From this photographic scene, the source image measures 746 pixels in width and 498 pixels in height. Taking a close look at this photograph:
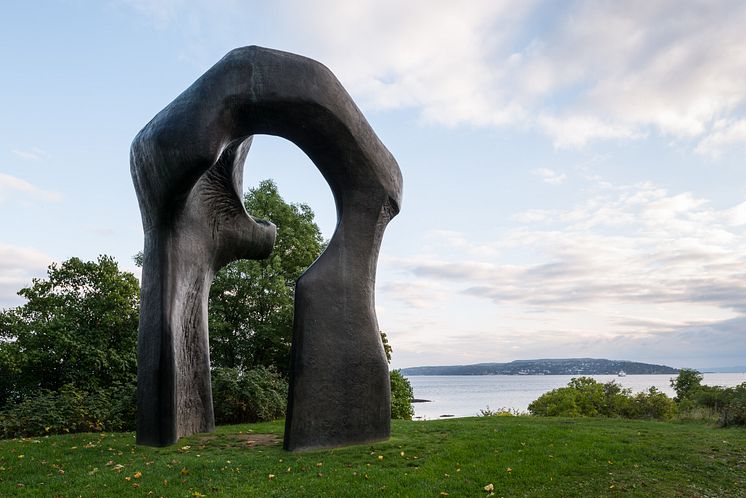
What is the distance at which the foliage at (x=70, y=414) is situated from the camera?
12.9 m

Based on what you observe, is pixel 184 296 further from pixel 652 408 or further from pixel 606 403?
pixel 606 403

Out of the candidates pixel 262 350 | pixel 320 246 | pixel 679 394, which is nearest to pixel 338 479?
pixel 262 350


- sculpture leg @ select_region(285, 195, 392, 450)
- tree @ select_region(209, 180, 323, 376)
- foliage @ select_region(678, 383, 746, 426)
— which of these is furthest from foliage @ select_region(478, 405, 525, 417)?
tree @ select_region(209, 180, 323, 376)

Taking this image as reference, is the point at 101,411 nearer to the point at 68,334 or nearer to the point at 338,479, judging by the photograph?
the point at 68,334

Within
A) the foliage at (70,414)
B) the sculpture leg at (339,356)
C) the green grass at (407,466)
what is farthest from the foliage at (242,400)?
the sculpture leg at (339,356)

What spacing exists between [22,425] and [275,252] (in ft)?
47.7

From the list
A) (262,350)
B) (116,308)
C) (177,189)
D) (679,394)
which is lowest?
(679,394)

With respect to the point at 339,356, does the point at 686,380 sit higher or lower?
lower

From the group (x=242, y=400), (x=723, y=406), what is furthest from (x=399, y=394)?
(x=723, y=406)

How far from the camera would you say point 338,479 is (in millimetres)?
7090

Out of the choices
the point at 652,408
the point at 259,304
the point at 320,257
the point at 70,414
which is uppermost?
the point at 259,304

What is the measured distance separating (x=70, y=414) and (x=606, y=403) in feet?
62.2

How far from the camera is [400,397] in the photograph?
24.9m

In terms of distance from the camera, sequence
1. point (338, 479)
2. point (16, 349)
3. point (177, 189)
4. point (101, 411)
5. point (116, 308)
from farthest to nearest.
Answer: point (116, 308), point (16, 349), point (101, 411), point (177, 189), point (338, 479)
